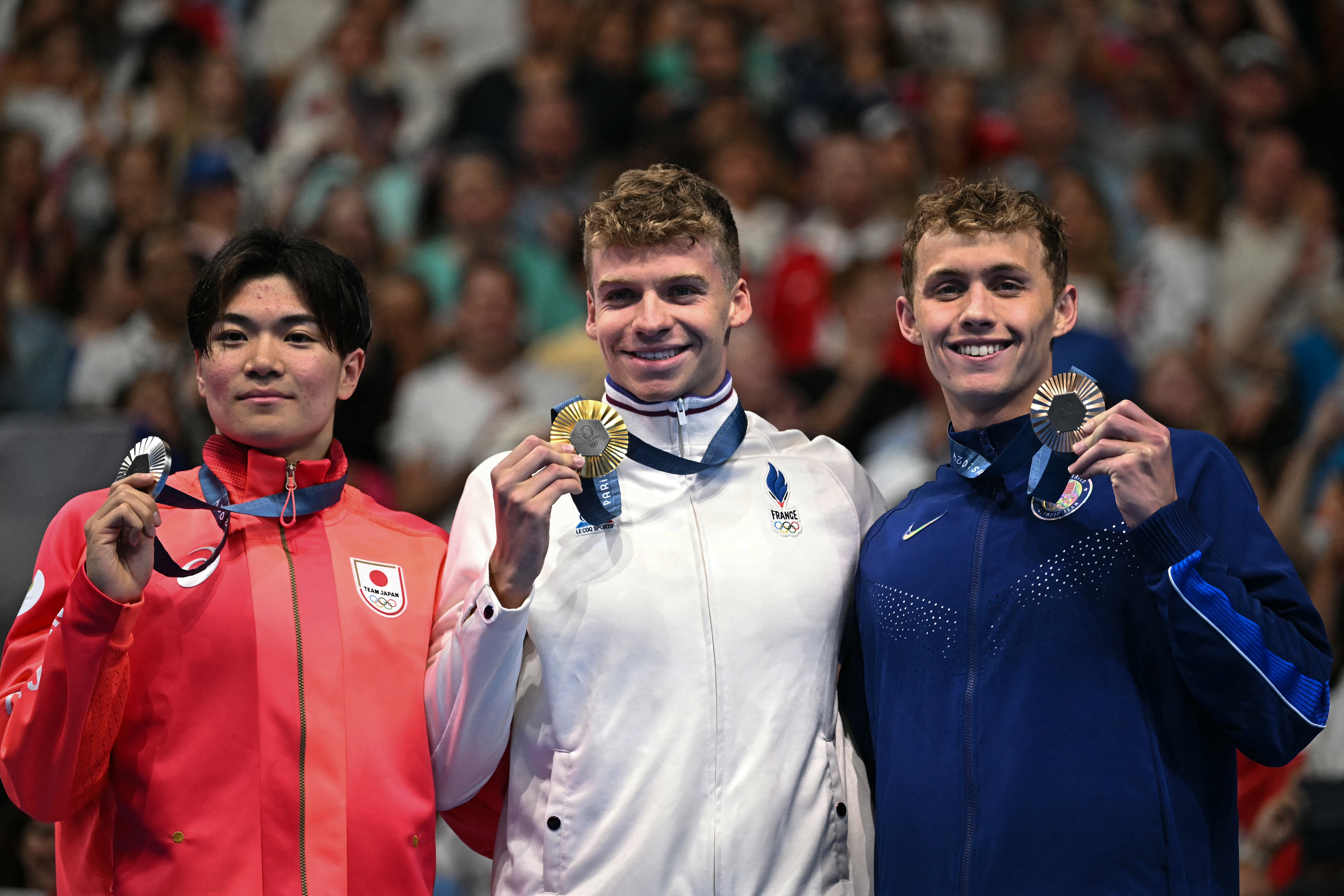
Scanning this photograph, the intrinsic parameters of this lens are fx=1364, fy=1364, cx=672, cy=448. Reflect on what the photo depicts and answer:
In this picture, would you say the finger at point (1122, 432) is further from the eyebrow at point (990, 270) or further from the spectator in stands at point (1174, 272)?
the spectator in stands at point (1174, 272)

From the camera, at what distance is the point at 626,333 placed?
3.22m

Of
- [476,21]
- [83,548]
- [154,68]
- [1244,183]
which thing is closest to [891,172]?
[1244,183]

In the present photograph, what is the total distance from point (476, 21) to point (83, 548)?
26.3 feet

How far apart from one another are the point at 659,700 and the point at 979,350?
1087 millimetres

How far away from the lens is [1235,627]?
8.89 ft

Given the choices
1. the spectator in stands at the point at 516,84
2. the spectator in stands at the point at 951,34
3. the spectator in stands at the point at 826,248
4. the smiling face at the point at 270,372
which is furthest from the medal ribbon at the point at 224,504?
the spectator in stands at the point at 951,34

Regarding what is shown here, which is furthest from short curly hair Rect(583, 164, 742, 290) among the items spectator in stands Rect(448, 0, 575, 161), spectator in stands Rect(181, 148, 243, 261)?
spectator in stands Rect(181, 148, 243, 261)

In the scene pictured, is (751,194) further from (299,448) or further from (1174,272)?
(299,448)

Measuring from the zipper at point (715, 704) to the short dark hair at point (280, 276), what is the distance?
0.97 metres

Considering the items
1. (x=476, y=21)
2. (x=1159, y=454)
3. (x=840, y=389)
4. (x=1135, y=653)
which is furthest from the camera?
(x=476, y=21)

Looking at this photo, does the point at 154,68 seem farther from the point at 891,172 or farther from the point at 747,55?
the point at 891,172

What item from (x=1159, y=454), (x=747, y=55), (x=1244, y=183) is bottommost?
(x=1159, y=454)

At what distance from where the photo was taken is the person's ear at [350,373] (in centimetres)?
329

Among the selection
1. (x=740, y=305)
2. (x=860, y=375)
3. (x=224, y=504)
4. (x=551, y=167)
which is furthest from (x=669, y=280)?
(x=551, y=167)
